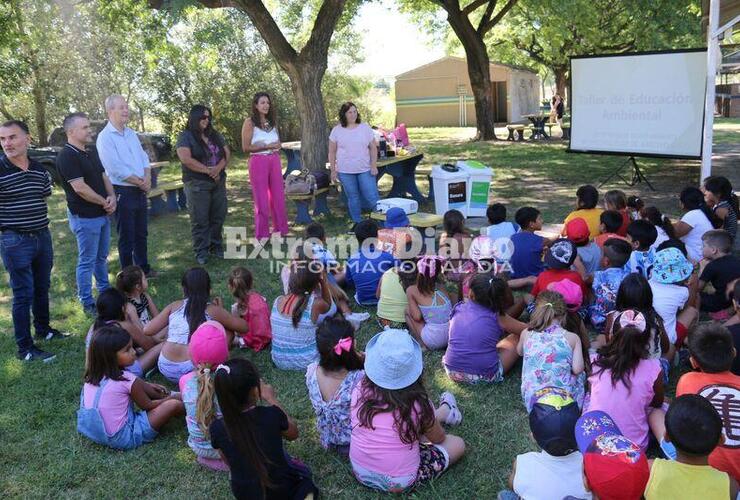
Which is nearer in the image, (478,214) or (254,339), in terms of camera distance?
(254,339)

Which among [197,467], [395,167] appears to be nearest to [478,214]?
[395,167]

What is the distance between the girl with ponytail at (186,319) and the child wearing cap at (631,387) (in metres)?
2.35

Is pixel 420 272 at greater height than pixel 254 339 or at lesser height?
greater

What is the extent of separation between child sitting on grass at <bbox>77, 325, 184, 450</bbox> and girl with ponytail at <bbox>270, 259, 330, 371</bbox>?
881mm

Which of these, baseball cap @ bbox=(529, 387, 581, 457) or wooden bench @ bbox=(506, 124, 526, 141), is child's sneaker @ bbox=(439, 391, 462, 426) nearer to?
baseball cap @ bbox=(529, 387, 581, 457)

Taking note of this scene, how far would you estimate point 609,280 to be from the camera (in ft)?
13.4

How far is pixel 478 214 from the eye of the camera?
7844 mm

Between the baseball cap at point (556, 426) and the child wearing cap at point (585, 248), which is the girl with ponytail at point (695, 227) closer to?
the child wearing cap at point (585, 248)

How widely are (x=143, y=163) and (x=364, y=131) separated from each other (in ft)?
9.03

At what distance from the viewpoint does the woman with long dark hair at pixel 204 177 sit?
20.0 ft

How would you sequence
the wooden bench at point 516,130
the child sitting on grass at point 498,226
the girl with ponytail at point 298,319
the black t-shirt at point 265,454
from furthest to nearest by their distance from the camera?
the wooden bench at point 516,130, the child sitting on grass at point 498,226, the girl with ponytail at point 298,319, the black t-shirt at point 265,454

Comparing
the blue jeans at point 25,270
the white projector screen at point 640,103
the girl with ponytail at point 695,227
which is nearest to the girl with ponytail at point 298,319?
the blue jeans at point 25,270

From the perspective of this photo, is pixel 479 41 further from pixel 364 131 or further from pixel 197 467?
pixel 197 467

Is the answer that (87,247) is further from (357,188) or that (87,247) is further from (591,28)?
(591,28)
